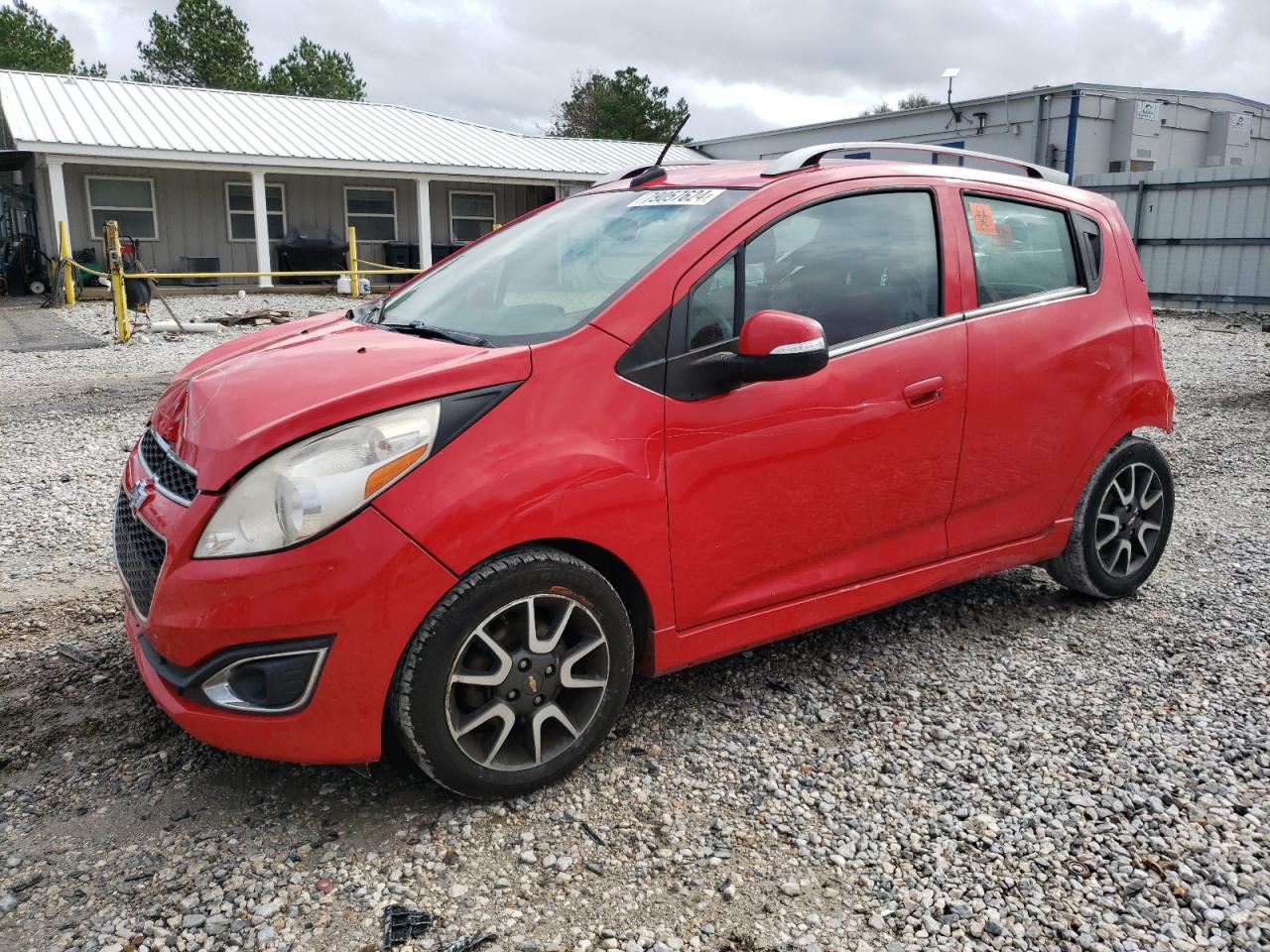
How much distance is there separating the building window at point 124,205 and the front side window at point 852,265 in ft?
74.6

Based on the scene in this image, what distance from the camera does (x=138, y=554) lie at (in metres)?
2.82

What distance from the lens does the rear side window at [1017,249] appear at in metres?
3.72

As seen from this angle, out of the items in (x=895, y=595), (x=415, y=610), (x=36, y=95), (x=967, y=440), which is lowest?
(x=895, y=595)

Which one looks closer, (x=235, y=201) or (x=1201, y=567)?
(x=1201, y=567)

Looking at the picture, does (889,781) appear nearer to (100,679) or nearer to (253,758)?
(253,758)

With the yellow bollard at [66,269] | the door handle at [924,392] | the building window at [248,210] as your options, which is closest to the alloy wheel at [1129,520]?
the door handle at [924,392]

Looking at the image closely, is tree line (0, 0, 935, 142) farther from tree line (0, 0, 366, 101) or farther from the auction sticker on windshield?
the auction sticker on windshield

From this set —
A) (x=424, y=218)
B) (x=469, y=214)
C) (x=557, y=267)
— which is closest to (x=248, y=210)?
(x=424, y=218)

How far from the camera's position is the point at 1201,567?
16.0 ft

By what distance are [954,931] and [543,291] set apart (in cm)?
216

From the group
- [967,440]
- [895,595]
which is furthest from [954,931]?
[967,440]

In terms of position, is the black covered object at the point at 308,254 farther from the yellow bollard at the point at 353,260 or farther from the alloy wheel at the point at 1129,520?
the alloy wheel at the point at 1129,520

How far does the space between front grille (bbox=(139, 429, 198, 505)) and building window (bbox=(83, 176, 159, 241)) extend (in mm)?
22110

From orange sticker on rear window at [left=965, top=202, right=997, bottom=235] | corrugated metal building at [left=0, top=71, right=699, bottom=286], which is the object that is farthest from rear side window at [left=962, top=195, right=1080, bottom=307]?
corrugated metal building at [left=0, top=71, right=699, bottom=286]
